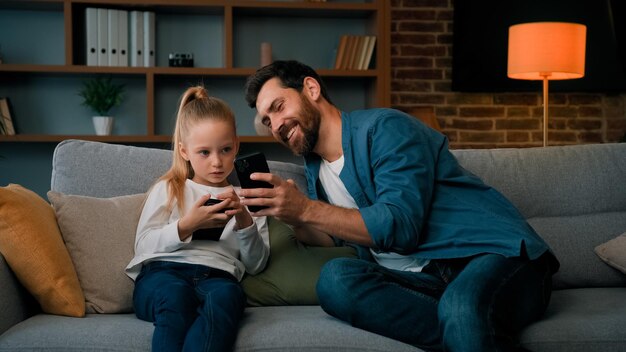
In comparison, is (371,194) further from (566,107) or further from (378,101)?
(566,107)

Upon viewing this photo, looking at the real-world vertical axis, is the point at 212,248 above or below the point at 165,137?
below

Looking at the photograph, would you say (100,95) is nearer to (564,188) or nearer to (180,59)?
(180,59)

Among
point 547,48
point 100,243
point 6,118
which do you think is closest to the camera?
point 100,243

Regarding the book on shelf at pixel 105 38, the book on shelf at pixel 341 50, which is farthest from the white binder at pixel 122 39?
the book on shelf at pixel 341 50

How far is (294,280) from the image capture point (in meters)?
1.95

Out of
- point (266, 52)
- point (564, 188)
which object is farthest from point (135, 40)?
point (564, 188)

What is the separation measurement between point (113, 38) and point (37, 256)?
2470 mm

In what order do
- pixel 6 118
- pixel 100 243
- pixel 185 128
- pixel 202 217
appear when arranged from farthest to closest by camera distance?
pixel 6 118
pixel 185 128
pixel 100 243
pixel 202 217

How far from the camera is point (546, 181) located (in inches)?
90.1

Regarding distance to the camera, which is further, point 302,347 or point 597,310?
point 597,310

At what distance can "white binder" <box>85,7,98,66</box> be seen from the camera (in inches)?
155

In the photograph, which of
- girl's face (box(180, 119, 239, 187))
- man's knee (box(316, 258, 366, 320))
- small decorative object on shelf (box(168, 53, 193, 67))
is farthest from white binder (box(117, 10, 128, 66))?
man's knee (box(316, 258, 366, 320))

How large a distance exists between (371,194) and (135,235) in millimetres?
645

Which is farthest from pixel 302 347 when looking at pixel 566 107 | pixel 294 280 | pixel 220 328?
pixel 566 107
